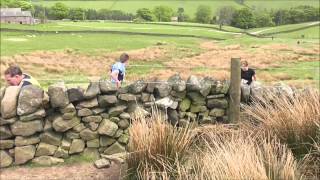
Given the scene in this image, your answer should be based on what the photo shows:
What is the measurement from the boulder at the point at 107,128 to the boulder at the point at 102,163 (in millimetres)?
595

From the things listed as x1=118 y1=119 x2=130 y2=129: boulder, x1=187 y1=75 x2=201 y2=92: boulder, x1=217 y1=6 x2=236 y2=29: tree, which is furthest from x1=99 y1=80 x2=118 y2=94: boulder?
x1=217 y1=6 x2=236 y2=29: tree

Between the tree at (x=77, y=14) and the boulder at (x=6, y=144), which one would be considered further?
the tree at (x=77, y=14)

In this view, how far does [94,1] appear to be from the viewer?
13.6 metres

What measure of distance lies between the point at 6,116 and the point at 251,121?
3708mm

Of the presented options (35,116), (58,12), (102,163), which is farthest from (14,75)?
(58,12)

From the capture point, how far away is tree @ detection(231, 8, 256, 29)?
40.3 feet

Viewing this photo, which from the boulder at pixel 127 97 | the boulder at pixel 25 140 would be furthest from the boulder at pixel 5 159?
the boulder at pixel 127 97

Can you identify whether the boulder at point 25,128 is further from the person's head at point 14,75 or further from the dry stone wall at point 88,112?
the person's head at point 14,75

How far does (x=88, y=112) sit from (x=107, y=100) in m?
0.36

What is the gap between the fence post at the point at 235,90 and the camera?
8719mm

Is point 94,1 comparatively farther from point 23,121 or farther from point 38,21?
point 23,121

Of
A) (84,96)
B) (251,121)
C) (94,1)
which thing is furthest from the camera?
(94,1)

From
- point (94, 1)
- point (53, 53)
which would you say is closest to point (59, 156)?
point (94, 1)

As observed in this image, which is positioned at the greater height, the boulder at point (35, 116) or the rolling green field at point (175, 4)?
the rolling green field at point (175, 4)
